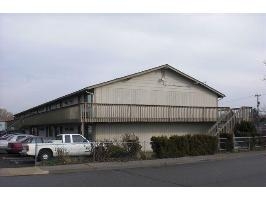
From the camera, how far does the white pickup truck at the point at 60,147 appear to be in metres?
24.1

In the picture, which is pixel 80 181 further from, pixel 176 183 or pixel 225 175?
pixel 225 175

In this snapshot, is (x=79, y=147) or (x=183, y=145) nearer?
(x=79, y=147)

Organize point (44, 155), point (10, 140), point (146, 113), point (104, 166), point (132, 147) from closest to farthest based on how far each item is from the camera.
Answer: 1. point (104, 166)
2. point (44, 155)
3. point (132, 147)
4. point (10, 140)
5. point (146, 113)

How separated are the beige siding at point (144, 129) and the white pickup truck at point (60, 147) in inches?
232

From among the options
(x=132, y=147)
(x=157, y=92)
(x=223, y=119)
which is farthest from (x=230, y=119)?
(x=132, y=147)

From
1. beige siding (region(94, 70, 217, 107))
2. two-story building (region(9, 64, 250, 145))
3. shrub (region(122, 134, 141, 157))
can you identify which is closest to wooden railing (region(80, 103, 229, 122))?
two-story building (region(9, 64, 250, 145))

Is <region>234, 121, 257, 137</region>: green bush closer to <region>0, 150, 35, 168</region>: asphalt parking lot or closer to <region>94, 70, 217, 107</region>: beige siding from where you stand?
<region>94, 70, 217, 107</region>: beige siding

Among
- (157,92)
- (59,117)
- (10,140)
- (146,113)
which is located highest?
(157,92)

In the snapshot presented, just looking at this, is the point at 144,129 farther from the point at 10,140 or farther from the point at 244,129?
the point at 10,140

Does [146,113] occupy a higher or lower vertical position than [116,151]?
higher

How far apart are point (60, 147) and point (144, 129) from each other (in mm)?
11009

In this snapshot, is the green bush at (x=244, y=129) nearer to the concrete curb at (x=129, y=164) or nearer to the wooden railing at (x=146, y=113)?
the wooden railing at (x=146, y=113)

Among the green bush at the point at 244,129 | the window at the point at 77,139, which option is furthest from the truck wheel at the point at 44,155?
the green bush at the point at 244,129

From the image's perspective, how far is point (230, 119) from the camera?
32.7 meters
